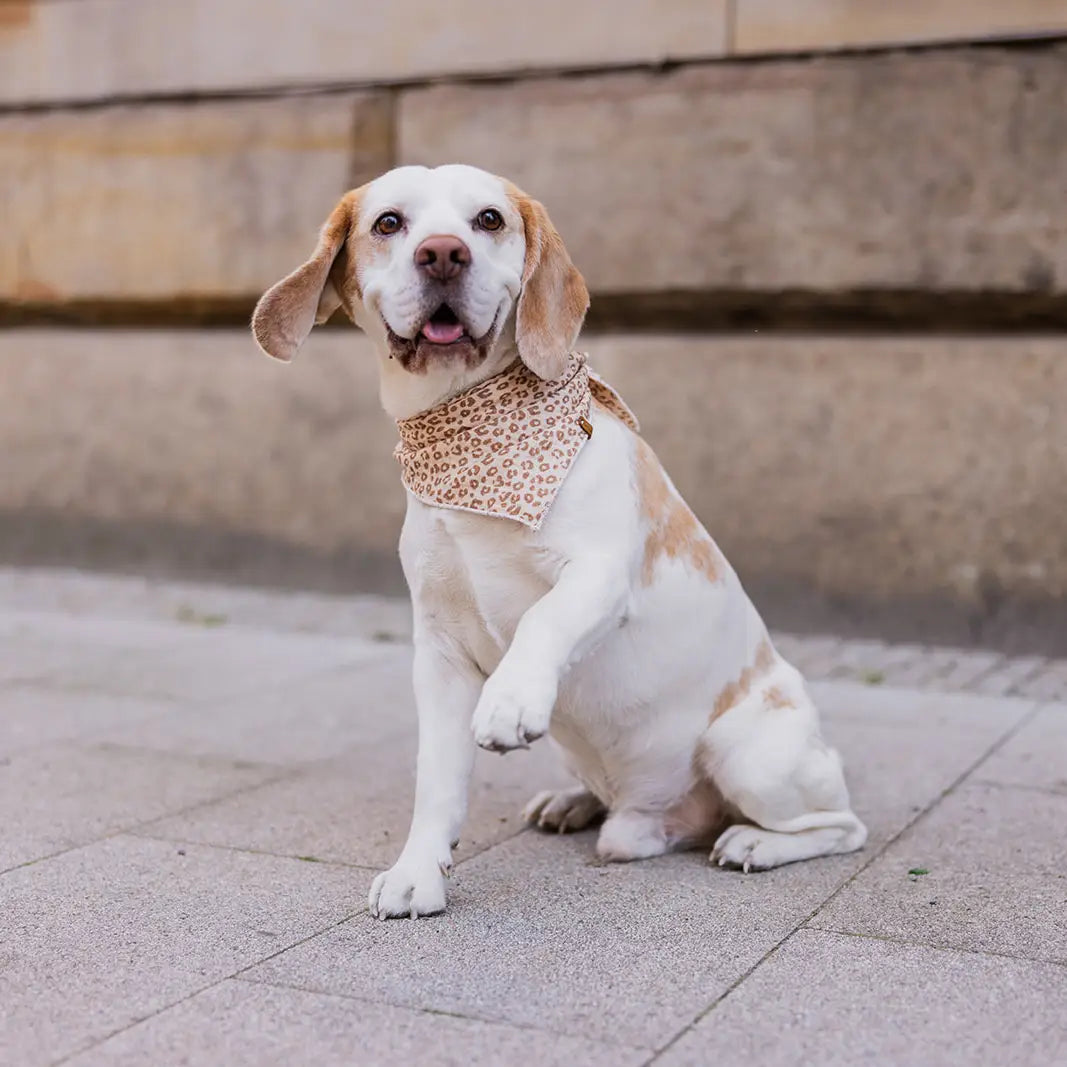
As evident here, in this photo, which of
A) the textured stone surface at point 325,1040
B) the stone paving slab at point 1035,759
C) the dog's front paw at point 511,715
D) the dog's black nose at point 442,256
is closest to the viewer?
the textured stone surface at point 325,1040

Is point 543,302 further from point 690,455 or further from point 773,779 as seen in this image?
point 690,455

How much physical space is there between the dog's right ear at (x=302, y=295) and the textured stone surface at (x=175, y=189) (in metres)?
4.23

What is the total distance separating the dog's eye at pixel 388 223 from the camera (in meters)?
3.57

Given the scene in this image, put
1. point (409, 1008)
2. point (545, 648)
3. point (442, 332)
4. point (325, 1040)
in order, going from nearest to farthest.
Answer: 1. point (325, 1040)
2. point (409, 1008)
3. point (545, 648)
4. point (442, 332)

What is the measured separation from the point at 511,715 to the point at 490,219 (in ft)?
3.81

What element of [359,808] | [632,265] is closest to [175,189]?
[632,265]

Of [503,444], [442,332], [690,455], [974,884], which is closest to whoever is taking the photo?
[442,332]

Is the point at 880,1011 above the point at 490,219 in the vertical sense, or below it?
below

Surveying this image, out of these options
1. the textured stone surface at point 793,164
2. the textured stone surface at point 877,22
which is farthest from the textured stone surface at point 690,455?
the textured stone surface at point 877,22

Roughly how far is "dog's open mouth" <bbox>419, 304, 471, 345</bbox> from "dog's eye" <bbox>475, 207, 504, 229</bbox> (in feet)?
0.77

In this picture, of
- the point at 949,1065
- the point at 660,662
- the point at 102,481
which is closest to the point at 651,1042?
the point at 949,1065

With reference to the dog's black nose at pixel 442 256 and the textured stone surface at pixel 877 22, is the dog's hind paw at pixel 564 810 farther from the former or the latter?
the textured stone surface at pixel 877 22

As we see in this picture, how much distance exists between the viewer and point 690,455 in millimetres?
7379

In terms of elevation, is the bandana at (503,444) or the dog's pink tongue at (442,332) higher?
the dog's pink tongue at (442,332)
